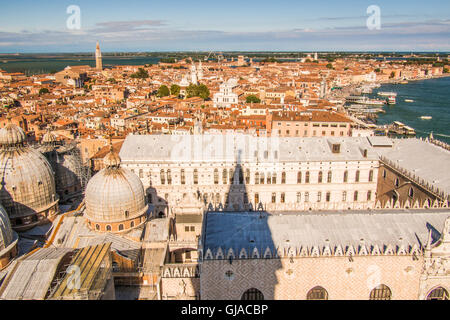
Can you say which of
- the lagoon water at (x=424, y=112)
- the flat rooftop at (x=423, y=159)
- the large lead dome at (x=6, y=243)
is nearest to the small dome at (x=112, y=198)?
the large lead dome at (x=6, y=243)

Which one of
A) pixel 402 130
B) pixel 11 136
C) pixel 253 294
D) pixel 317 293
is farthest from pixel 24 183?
pixel 402 130

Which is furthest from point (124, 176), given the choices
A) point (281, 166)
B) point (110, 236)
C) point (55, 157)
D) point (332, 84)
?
point (332, 84)

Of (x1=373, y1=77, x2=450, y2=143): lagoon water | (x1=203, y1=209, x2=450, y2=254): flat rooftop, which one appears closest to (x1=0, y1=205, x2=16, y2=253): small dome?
(x1=203, y1=209, x2=450, y2=254): flat rooftop

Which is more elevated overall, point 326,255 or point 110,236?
point 326,255

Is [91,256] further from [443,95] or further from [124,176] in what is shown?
[443,95]

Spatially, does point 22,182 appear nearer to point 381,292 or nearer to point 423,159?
point 381,292

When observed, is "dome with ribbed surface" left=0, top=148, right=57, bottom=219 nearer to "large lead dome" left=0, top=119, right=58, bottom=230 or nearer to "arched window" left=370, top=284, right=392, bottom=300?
"large lead dome" left=0, top=119, right=58, bottom=230
